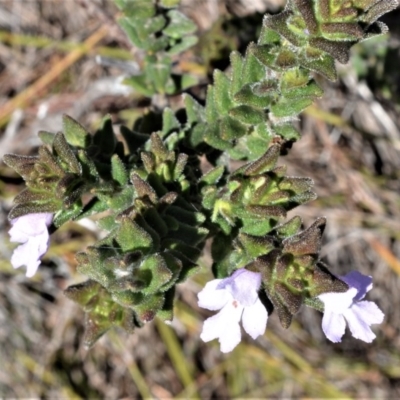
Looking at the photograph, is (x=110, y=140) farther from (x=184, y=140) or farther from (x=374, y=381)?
(x=374, y=381)

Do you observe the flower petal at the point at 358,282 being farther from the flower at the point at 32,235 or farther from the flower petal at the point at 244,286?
the flower at the point at 32,235

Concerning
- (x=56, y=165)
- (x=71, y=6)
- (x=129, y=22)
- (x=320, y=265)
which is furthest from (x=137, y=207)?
(x=71, y=6)

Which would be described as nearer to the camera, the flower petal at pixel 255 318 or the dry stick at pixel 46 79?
the flower petal at pixel 255 318

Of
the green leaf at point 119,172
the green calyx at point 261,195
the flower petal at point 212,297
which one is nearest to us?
the flower petal at point 212,297

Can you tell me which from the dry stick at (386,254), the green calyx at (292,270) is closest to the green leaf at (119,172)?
the green calyx at (292,270)

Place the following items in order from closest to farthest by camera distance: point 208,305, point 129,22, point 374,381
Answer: point 208,305, point 129,22, point 374,381

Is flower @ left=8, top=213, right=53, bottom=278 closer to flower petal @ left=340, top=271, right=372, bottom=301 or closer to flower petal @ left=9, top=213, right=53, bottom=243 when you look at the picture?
flower petal @ left=9, top=213, right=53, bottom=243
